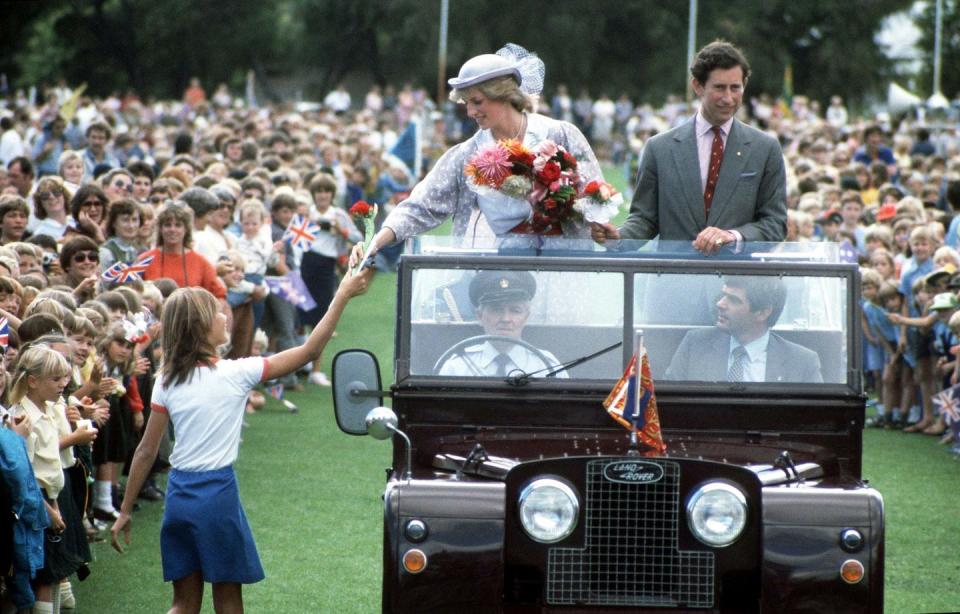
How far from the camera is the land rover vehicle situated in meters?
5.56

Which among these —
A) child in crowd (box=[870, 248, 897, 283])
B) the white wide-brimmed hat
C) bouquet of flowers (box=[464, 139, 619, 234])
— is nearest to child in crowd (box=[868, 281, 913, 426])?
child in crowd (box=[870, 248, 897, 283])

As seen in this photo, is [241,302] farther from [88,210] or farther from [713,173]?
[713,173]

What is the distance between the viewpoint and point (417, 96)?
5441cm

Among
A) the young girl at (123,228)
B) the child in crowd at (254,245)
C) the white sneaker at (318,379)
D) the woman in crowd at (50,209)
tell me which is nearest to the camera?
the young girl at (123,228)

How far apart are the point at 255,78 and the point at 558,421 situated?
70.9 metres

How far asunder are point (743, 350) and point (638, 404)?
0.72 metres

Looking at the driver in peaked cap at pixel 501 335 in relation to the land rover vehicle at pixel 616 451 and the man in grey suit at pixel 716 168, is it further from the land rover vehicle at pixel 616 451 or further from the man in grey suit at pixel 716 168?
the man in grey suit at pixel 716 168

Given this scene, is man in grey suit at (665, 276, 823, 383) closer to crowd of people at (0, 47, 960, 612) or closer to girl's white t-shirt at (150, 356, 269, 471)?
crowd of people at (0, 47, 960, 612)

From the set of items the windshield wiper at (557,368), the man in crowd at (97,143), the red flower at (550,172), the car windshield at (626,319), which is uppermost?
the man in crowd at (97,143)

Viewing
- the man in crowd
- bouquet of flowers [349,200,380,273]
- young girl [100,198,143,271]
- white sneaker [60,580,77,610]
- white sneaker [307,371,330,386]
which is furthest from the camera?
the man in crowd

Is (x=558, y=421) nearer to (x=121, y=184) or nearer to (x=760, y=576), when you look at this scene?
(x=760, y=576)

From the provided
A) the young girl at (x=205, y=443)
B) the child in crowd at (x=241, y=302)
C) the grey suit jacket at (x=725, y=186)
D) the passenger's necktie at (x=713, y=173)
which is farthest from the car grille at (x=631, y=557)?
the child in crowd at (x=241, y=302)

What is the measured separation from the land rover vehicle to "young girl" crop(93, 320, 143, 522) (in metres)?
3.62

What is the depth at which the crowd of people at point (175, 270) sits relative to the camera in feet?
25.7
